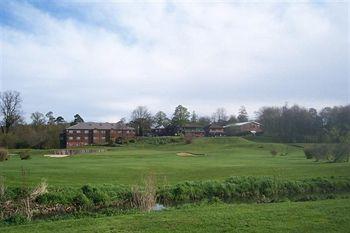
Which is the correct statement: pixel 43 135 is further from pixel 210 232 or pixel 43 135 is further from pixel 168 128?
pixel 210 232

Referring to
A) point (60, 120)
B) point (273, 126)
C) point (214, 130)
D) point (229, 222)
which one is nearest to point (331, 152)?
point (229, 222)

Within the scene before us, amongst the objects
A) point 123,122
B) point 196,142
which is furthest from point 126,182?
point 123,122

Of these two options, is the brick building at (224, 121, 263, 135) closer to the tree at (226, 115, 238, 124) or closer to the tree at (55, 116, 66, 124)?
the tree at (226, 115, 238, 124)

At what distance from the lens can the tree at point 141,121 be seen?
160 m

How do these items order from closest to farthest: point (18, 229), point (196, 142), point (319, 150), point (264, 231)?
point (264, 231)
point (18, 229)
point (319, 150)
point (196, 142)

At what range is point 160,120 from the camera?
166m

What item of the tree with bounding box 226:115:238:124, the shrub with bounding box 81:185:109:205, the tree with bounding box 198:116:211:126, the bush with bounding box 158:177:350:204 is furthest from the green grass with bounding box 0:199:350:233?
the tree with bounding box 226:115:238:124

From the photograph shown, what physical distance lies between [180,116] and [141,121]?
14699 millimetres

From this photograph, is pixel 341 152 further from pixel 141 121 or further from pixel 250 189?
pixel 141 121

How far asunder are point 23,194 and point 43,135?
91681mm

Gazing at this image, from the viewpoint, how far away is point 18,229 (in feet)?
51.0

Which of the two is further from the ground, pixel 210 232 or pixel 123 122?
pixel 123 122

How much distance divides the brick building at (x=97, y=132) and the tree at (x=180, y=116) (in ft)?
63.3

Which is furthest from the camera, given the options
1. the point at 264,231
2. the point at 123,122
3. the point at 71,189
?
the point at 123,122
